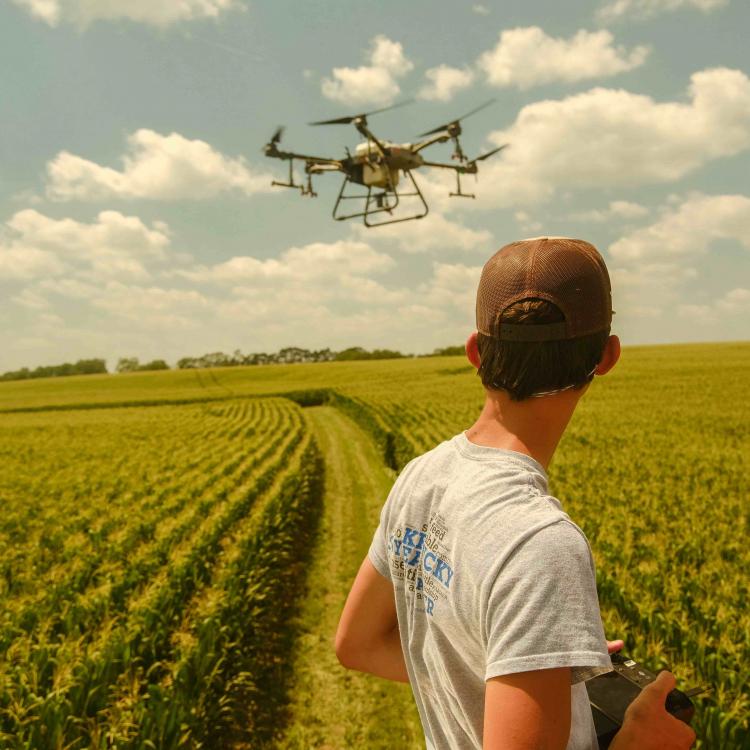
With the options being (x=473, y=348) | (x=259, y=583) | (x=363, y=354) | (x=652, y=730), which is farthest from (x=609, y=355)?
(x=363, y=354)

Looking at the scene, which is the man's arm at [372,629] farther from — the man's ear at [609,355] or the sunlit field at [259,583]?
the sunlit field at [259,583]

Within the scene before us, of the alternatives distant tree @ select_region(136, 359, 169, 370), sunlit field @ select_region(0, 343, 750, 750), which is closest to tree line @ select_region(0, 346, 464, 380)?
distant tree @ select_region(136, 359, 169, 370)

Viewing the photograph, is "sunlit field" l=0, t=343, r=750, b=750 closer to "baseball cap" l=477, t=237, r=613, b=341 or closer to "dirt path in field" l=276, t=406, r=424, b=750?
"dirt path in field" l=276, t=406, r=424, b=750

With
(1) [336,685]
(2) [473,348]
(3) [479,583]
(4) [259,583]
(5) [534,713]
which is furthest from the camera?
(4) [259,583]

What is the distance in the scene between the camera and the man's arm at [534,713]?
44.9 inches

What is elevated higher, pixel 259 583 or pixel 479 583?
pixel 479 583

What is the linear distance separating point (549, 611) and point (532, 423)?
0.49m

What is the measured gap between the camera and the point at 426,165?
1930cm

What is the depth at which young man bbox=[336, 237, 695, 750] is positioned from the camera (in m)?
1.16

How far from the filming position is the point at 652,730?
1320 millimetres

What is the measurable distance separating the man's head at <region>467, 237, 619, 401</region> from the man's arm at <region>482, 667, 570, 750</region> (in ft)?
2.12

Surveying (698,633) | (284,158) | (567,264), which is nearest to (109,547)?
(698,633)

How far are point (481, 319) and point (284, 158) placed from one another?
17.8 m

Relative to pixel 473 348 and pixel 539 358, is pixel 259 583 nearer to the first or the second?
pixel 473 348
